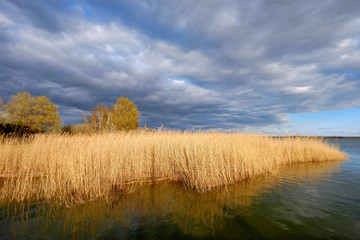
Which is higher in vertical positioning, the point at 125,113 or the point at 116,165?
the point at 125,113

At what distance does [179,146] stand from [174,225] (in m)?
4.10

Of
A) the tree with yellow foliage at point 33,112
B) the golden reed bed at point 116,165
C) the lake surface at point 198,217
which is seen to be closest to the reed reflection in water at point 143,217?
the lake surface at point 198,217

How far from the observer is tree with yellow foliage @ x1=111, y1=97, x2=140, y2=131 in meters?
33.2

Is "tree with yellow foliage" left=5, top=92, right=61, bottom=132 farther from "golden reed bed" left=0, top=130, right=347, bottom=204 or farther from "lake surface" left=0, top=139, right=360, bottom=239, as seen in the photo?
"lake surface" left=0, top=139, right=360, bottom=239

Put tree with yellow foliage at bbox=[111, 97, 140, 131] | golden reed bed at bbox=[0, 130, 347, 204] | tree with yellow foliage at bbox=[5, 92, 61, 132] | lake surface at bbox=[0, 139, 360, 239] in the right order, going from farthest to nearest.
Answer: tree with yellow foliage at bbox=[111, 97, 140, 131], tree with yellow foliage at bbox=[5, 92, 61, 132], golden reed bed at bbox=[0, 130, 347, 204], lake surface at bbox=[0, 139, 360, 239]

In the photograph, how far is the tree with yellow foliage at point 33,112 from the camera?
26.5 meters

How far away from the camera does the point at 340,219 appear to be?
3990 millimetres

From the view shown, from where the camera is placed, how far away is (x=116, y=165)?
6191 millimetres

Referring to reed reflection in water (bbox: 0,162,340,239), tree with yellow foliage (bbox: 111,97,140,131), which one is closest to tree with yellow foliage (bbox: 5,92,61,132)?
tree with yellow foliage (bbox: 111,97,140,131)

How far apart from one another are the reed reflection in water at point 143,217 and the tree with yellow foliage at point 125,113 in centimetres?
2925

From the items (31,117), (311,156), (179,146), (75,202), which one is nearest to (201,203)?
(179,146)

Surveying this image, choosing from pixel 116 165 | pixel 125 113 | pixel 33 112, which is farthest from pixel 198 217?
pixel 33 112

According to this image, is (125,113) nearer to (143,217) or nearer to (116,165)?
(116,165)

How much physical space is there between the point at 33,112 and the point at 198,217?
1379 inches
